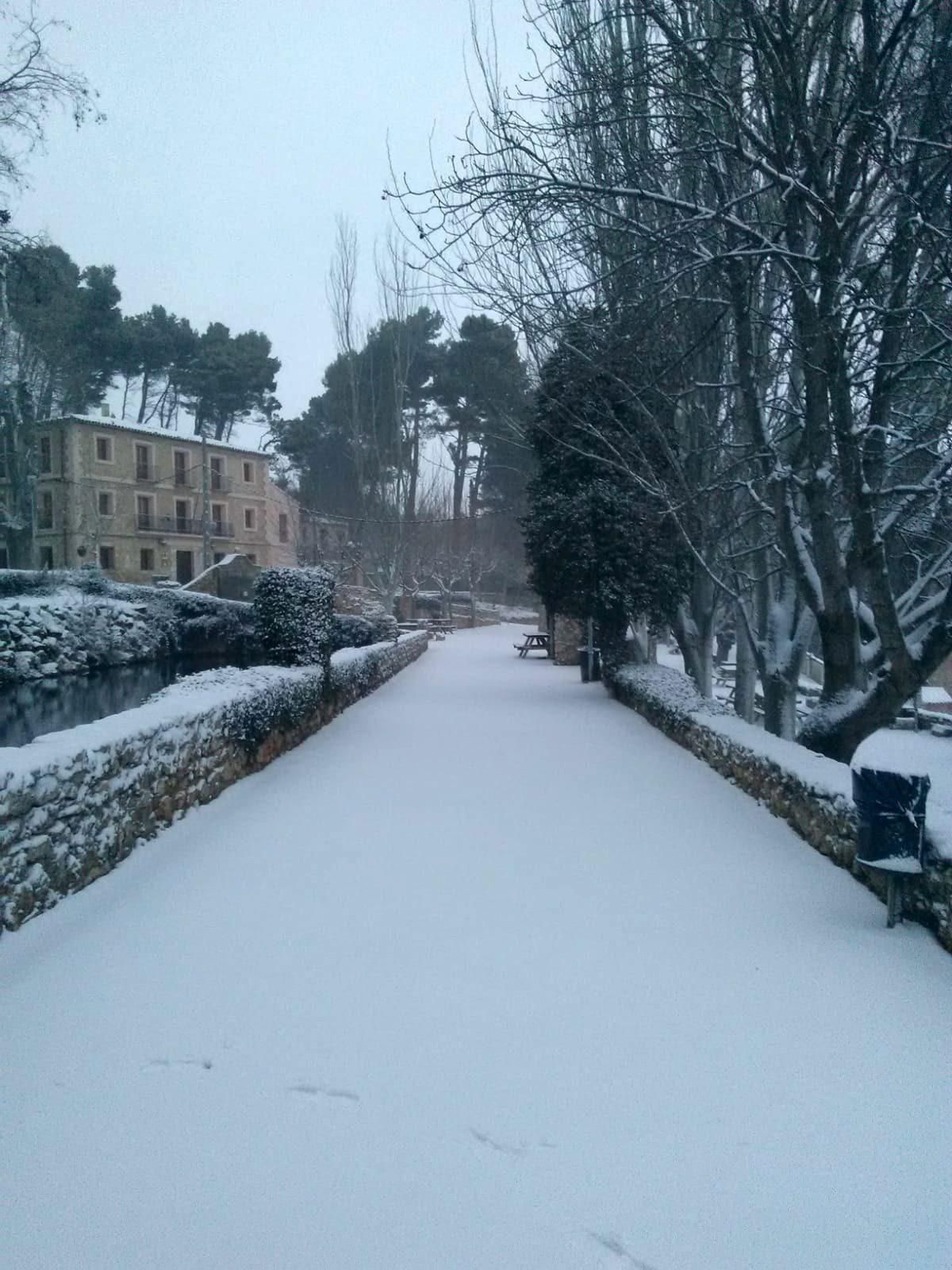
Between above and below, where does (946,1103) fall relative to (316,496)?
below

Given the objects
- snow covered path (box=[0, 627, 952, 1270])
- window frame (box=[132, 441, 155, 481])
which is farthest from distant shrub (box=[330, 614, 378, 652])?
snow covered path (box=[0, 627, 952, 1270])

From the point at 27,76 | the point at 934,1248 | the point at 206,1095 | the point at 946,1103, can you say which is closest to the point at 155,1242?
the point at 206,1095

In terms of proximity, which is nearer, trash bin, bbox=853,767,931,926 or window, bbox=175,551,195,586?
trash bin, bbox=853,767,931,926

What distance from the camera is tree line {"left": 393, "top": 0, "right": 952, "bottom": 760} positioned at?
24.6 feet

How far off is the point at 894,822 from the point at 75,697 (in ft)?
51.9

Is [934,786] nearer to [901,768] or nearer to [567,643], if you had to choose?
[901,768]

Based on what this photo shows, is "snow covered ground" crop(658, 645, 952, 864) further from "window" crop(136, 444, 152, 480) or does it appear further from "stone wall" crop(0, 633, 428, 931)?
"window" crop(136, 444, 152, 480)

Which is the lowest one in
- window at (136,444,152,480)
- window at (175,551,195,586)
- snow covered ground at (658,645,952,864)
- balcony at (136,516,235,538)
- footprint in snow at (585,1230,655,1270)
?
footprint in snow at (585,1230,655,1270)

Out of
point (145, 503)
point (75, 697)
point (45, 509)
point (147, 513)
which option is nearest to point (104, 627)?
point (75, 697)

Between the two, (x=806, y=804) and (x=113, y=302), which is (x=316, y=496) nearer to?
(x=113, y=302)

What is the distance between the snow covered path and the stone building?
1060 inches

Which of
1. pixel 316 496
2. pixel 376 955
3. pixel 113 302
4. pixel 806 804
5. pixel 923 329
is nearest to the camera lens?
pixel 376 955

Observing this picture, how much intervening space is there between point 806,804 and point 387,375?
3110 centimetres

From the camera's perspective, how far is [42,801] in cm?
524
